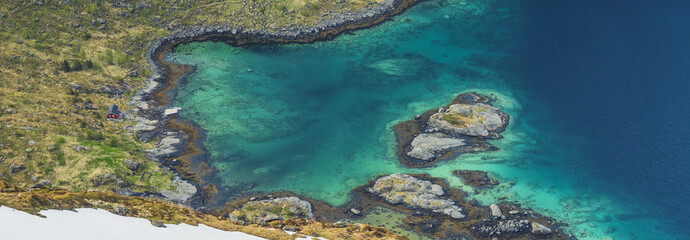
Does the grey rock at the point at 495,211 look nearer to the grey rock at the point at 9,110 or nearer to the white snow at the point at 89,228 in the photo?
the white snow at the point at 89,228

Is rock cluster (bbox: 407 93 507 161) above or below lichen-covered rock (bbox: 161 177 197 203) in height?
above

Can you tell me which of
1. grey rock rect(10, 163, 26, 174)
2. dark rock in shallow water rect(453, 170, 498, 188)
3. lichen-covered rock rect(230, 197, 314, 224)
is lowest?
lichen-covered rock rect(230, 197, 314, 224)

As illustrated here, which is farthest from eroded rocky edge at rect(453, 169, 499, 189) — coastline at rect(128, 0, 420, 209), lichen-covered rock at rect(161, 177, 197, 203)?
lichen-covered rock at rect(161, 177, 197, 203)

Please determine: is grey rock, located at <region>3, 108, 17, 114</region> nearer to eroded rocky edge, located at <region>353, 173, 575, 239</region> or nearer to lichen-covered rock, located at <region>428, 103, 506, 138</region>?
eroded rocky edge, located at <region>353, 173, 575, 239</region>

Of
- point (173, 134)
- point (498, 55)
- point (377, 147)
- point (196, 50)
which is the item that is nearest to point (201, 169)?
point (173, 134)

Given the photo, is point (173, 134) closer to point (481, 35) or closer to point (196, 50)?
point (196, 50)

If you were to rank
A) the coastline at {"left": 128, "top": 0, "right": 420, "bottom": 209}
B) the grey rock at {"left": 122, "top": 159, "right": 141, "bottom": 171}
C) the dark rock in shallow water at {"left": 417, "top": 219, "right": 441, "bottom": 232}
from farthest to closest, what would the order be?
the coastline at {"left": 128, "top": 0, "right": 420, "bottom": 209} → the grey rock at {"left": 122, "top": 159, "right": 141, "bottom": 171} → the dark rock in shallow water at {"left": 417, "top": 219, "right": 441, "bottom": 232}

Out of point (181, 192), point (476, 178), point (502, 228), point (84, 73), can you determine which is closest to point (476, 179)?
point (476, 178)

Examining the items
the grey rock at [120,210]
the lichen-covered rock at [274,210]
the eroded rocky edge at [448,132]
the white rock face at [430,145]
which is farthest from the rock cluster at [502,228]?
the grey rock at [120,210]
